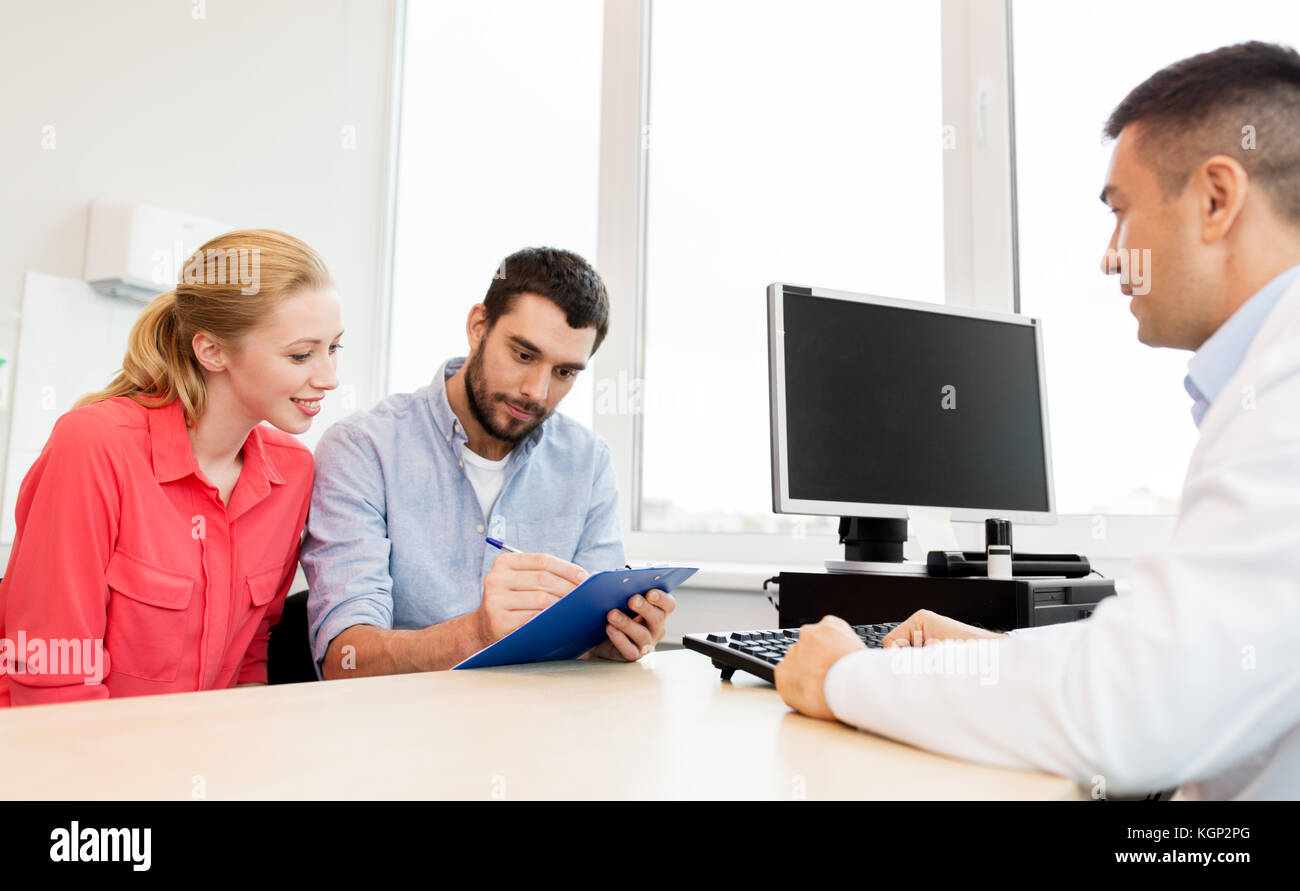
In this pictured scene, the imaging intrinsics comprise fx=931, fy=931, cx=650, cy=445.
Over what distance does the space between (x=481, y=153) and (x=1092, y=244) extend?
182 cm

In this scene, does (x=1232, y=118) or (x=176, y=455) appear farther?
(x=176, y=455)

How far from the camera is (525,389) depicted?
1.69 meters

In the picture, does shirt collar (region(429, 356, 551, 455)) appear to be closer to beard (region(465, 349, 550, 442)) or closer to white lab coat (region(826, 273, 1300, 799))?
beard (region(465, 349, 550, 442))

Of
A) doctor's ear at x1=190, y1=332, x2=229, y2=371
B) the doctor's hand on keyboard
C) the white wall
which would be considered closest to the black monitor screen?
the doctor's hand on keyboard

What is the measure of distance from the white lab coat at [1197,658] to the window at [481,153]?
2.17 metres

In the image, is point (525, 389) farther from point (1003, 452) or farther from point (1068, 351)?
point (1068, 351)

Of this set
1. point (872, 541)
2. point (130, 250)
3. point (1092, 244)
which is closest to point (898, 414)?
point (872, 541)

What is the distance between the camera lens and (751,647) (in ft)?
3.48

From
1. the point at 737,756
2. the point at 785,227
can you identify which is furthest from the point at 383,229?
the point at 737,756

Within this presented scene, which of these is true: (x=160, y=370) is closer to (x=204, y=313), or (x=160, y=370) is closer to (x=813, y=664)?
(x=204, y=313)

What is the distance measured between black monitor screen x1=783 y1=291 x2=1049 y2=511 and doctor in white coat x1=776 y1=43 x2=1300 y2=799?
590 mm
